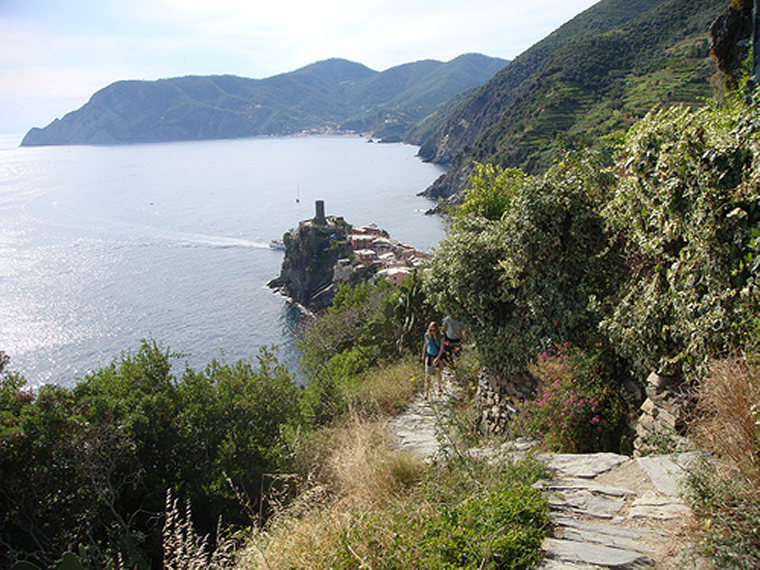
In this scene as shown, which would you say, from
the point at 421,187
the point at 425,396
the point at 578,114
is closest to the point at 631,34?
the point at 578,114

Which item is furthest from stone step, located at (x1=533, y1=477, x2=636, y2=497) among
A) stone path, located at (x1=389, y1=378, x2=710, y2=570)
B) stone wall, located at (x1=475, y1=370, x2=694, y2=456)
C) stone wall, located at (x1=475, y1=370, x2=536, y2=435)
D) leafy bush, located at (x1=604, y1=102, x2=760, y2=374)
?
stone wall, located at (x1=475, y1=370, x2=536, y2=435)

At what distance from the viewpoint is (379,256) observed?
53.4 m

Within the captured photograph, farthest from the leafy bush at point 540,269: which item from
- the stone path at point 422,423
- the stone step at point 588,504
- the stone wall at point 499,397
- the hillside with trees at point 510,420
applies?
the stone step at point 588,504

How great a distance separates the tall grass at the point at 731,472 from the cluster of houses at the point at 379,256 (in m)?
40.4

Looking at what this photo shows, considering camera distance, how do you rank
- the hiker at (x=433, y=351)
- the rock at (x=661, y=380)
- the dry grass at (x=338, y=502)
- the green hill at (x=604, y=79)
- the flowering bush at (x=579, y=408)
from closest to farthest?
the dry grass at (x=338, y=502) < the rock at (x=661, y=380) < the flowering bush at (x=579, y=408) < the hiker at (x=433, y=351) < the green hill at (x=604, y=79)

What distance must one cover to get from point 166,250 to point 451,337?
215 ft

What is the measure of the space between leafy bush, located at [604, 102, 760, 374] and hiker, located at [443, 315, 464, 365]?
3.36 meters

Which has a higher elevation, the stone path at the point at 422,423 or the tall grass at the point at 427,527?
the tall grass at the point at 427,527

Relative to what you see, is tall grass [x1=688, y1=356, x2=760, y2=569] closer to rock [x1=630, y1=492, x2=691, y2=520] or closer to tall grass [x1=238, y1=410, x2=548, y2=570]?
rock [x1=630, y1=492, x2=691, y2=520]

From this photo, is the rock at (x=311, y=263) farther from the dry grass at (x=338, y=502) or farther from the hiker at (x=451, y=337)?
the dry grass at (x=338, y=502)

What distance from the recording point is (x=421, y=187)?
98250 mm

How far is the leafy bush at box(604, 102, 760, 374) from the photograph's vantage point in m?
3.43

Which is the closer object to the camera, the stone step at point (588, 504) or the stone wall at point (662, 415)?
the stone step at point (588, 504)

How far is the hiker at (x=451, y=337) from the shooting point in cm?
811
